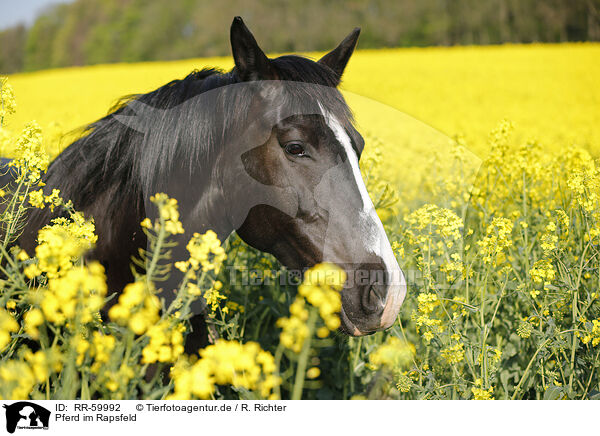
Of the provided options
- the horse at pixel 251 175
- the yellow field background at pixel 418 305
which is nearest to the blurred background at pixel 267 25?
the yellow field background at pixel 418 305

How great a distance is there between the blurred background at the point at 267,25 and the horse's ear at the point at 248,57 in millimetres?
12318

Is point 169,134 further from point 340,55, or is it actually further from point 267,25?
point 267,25

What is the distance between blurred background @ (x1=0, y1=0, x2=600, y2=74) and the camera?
46.2 feet

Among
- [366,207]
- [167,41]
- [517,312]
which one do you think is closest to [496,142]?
[517,312]

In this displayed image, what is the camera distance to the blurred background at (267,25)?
555 inches

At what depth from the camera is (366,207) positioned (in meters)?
1.87
